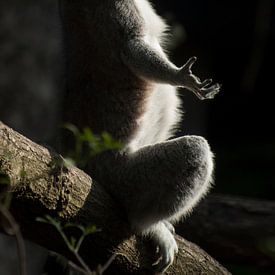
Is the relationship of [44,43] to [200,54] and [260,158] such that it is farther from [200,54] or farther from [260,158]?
[260,158]

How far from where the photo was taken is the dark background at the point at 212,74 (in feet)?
30.1

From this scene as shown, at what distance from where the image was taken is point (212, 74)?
1212cm

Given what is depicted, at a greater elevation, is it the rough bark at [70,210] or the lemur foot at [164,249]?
the rough bark at [70,210]

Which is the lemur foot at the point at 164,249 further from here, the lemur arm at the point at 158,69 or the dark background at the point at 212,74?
the dark background at the point at 212,74

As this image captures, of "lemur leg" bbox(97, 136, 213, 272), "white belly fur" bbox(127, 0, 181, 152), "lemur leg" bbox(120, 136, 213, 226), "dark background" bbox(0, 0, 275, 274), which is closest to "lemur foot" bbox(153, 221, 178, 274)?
"lemur leg" bbox(97, 136, 213, 272)

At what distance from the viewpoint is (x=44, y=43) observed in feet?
30.4

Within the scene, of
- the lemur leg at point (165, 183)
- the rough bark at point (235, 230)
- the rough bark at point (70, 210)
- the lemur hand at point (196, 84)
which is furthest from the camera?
the rough bark at point (235, 230)

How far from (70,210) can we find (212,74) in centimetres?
707

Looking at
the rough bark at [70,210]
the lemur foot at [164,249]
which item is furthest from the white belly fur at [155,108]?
the rough bark at [70,210]

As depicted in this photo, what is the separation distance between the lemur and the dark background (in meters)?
1.71

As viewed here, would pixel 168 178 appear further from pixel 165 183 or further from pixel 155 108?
pixel 155 108

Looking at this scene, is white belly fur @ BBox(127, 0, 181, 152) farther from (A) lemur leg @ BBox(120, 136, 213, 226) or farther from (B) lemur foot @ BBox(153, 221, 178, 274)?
(B) lemur foot @ BBox(153, 221, 178, 274)

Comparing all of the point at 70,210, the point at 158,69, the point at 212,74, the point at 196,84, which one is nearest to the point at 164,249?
the point at 70,210

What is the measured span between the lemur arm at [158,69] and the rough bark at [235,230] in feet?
5.74
